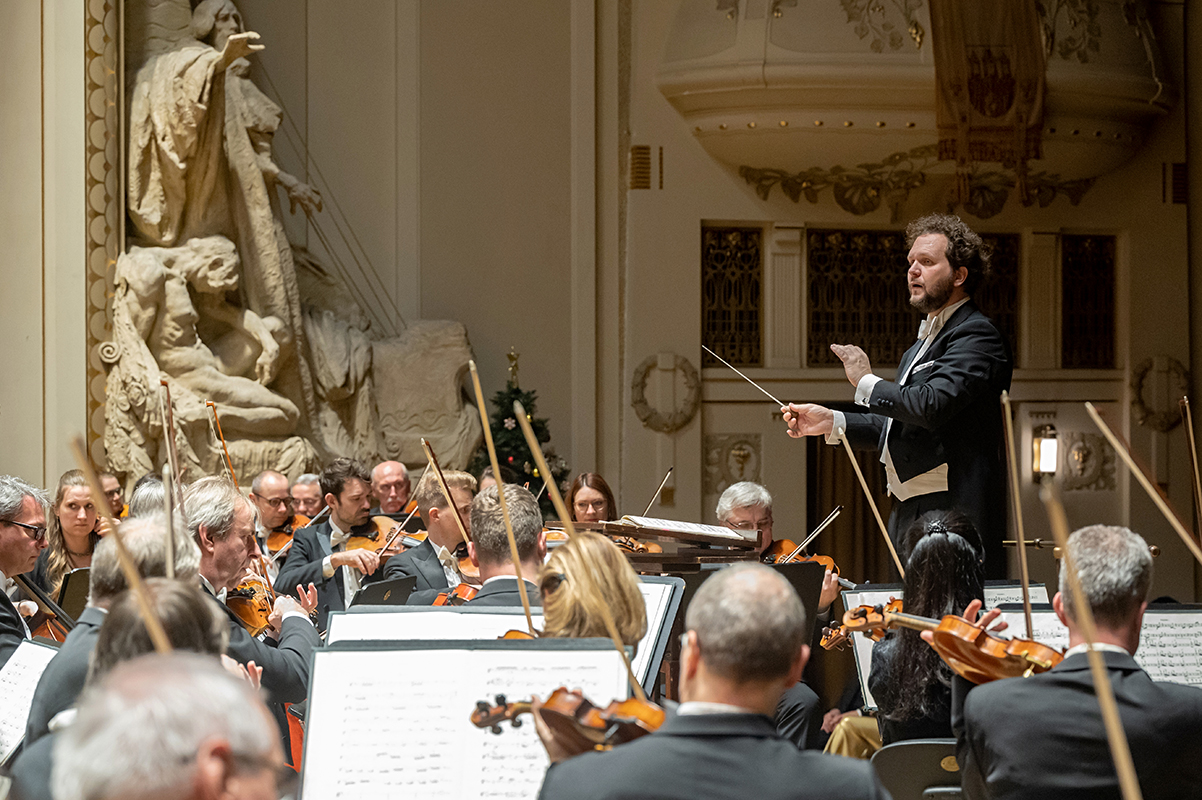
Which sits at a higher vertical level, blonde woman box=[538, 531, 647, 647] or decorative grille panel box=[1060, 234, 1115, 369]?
decorative grille panel box=[1060, 234, 1115, 369]

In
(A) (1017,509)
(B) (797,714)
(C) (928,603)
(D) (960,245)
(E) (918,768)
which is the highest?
(D) (960,245)

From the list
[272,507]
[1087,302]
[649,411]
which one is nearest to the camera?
[272,507]

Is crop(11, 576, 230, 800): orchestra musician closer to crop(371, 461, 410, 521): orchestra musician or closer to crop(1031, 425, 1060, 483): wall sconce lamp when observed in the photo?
crop(371, 461, 410, 521): orchestra musician

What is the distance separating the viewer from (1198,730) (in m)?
2.53

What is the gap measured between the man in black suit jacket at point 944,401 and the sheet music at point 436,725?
2025mm

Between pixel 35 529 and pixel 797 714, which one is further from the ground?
pixel 35 529

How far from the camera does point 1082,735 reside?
2498 millimetres

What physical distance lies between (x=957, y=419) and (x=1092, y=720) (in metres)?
2.10

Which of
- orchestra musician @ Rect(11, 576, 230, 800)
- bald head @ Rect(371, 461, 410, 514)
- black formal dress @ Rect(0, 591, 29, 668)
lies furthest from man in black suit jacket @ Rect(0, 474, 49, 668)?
bald head @ Rect(371, 461, 410, 514)

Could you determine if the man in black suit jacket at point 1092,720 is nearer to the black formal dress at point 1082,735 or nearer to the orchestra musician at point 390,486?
the black formal dress at point 1082,735

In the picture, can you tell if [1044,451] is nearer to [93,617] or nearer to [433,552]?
[433,552]

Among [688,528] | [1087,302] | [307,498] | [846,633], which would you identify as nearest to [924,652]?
[846,633]

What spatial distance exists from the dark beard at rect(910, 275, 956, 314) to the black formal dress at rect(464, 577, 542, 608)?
1.78 meters

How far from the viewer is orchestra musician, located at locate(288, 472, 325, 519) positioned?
25.5 feet
